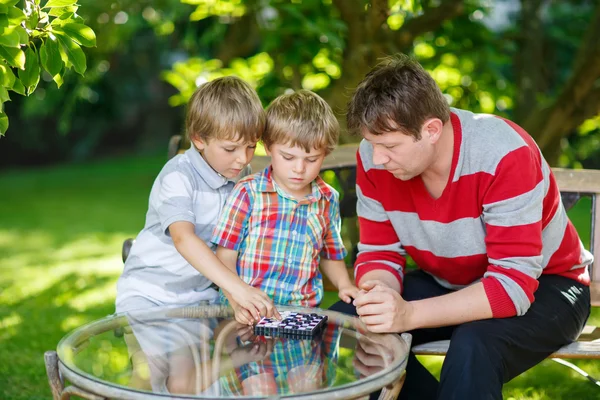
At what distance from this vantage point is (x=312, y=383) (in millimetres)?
1890

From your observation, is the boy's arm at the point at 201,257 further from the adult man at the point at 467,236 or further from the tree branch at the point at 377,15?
the tree branch at the point at 377,15

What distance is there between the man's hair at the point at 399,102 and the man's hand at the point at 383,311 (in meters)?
Answer: 0.47

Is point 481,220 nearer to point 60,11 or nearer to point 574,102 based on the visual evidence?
point 60,11

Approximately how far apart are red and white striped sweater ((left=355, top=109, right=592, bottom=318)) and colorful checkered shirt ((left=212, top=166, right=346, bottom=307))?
0.62ft

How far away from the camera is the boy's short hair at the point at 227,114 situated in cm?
258

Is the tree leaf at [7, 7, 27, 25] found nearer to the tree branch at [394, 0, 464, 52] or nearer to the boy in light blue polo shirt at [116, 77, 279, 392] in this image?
the boy in light blue polo shirt at [116, 77, 279, 392]

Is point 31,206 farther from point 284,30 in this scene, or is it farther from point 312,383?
point 312,383

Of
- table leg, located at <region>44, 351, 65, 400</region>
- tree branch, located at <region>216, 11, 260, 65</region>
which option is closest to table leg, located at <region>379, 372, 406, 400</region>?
table leg, located at <region>44, 351, 65, 400</region>

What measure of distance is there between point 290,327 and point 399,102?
28.1 inches

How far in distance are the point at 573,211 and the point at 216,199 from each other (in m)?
1.67

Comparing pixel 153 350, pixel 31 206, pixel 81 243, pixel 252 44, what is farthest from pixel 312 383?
pixel 31 206

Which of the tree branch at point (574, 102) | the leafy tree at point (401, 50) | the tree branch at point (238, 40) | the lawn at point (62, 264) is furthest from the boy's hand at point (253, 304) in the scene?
the tree branch at point (238, 40)

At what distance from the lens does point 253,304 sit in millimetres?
2357

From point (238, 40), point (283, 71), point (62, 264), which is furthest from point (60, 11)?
point (62, 264)
